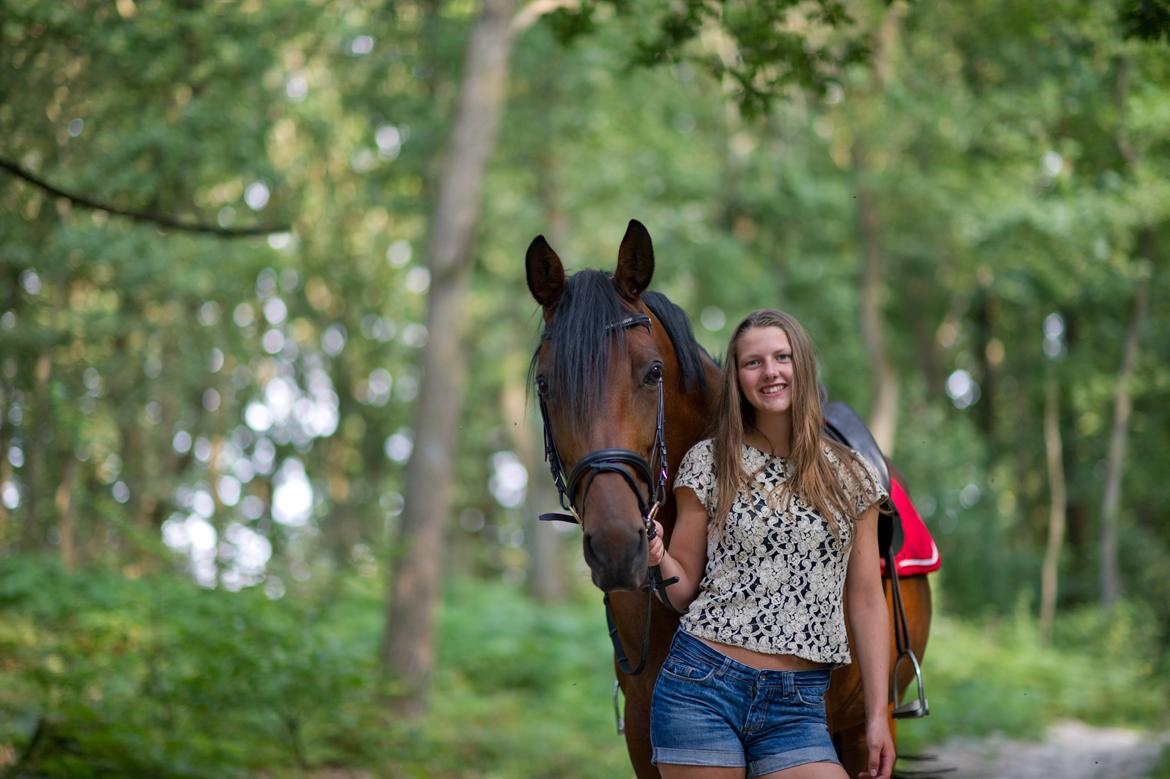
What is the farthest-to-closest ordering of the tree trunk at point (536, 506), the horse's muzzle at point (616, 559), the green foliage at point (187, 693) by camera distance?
the tree trunk at point (536, 506) → the green foliage at point (187, 693) → the horse's muzzle at point (616, 559)

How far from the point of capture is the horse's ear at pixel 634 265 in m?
2.95

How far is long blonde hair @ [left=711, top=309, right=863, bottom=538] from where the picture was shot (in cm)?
278

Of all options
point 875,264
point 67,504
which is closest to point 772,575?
point 67,504

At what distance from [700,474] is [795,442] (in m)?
0.26

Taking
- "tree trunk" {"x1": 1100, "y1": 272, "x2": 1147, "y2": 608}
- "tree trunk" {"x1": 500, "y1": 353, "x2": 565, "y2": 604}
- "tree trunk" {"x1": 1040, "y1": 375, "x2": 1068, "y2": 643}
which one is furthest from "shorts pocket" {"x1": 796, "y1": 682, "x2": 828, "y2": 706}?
"tree trunk" {"x1": 500, "y1": 353, "x2": 565, "y2": 604}

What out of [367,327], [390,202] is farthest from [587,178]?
[367,327]

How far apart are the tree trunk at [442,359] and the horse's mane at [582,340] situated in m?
6.95

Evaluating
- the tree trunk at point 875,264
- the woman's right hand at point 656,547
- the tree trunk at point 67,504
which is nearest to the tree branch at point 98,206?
the woman's right hand at point 656,547

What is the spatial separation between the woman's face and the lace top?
0.57 feet

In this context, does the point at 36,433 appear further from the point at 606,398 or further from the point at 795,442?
the point at 795,442

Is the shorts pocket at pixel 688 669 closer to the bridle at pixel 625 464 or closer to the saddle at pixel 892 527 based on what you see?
the bridle at pixel 625 464

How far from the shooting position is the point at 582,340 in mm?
2762

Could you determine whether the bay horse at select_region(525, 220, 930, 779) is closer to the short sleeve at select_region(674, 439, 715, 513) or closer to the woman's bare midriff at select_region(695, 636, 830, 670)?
the short sleeve at select_region(674, 439, 715, 513)

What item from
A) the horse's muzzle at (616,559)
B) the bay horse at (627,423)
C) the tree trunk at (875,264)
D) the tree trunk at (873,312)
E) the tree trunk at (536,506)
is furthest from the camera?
the tree trunk at (536,506)
